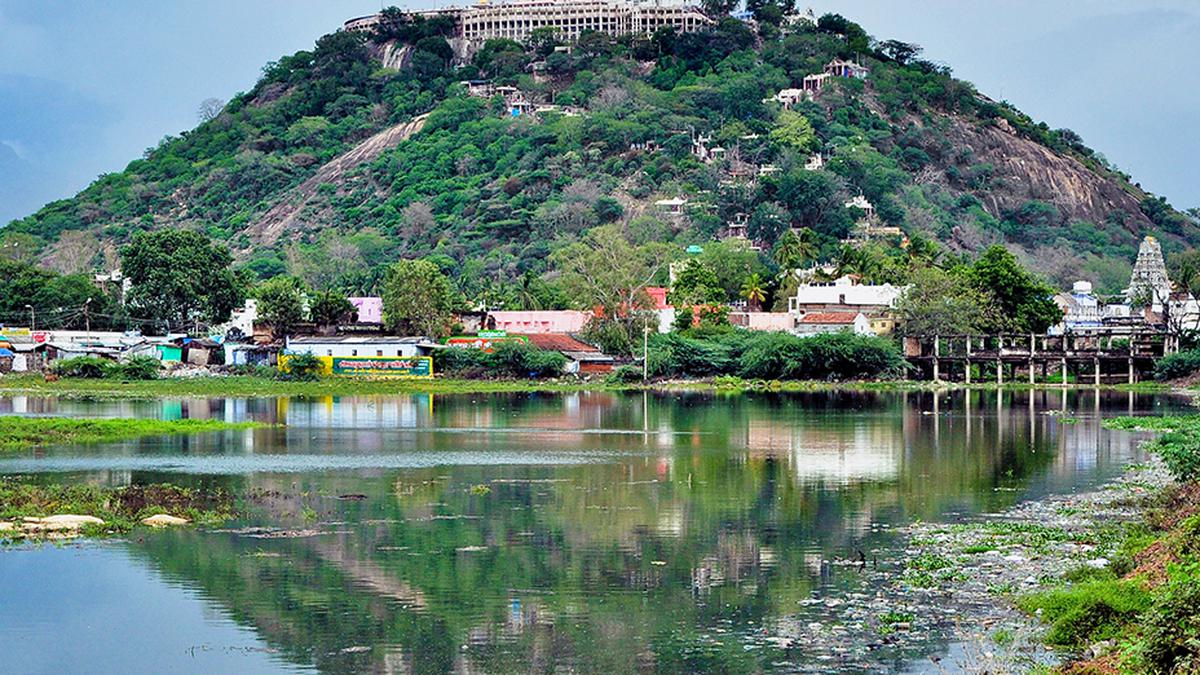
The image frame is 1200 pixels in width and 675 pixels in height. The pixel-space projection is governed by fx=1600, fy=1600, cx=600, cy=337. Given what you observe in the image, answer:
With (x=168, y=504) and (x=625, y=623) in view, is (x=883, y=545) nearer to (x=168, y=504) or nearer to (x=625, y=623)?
(x=625, y=623)

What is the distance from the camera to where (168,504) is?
102ft

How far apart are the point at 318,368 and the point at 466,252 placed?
3056 inches

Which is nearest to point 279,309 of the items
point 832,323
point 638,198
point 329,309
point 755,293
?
point 329,309

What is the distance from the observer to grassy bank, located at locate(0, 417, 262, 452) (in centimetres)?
4494

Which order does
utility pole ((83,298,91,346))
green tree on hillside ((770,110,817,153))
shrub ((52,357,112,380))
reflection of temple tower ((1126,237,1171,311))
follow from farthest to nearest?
1. green tree on hillside ((770,110,817,153))
2. reflection of temple tower ((1126,237,1171,311))
3. utility pole ((83,298,91,346))
4. shrub ((52,357,112,380))

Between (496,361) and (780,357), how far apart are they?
50.5 feet

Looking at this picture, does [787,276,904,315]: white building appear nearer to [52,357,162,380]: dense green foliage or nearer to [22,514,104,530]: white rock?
[52,357,162,380]: dense green foliage

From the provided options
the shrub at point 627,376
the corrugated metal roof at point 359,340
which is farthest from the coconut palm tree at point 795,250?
the corrugated metal roof at point 359,340

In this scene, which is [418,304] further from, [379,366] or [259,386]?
[259,386]

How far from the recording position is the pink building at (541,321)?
3915 inches

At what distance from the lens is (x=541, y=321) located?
330ft

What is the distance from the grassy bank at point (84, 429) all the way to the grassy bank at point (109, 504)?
11.0m

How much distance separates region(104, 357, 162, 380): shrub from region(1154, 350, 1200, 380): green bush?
53.3 metres

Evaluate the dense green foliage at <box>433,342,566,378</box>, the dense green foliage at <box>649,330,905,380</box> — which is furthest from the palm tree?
the dense green foliage at <box>433,342,566,378</box>
